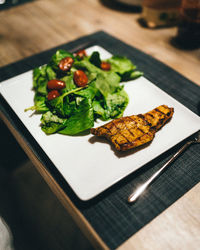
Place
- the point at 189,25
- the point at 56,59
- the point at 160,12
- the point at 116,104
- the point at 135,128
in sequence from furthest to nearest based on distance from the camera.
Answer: the point at 160,12
the point at 189,25
the point at 56,59
the point at 116,104
the point at 135,128

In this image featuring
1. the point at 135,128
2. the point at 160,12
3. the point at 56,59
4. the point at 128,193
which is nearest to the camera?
the point at 128,193

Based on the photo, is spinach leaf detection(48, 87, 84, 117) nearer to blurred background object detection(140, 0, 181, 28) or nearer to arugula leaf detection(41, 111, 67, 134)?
arugula leaf detection(41, 111, 67, 134)

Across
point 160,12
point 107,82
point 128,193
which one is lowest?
point 128,193

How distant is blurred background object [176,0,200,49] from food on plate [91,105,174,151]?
2.54ft

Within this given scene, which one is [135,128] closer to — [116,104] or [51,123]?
[116,104]

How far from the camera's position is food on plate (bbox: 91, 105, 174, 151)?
84 cm

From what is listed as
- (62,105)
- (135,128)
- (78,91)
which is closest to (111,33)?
(78,91)

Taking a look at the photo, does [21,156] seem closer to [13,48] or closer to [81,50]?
[13,48]

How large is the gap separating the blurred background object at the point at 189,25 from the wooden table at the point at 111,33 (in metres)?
0.08

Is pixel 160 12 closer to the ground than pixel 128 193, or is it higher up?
higher up

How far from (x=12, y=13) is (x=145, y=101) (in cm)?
153

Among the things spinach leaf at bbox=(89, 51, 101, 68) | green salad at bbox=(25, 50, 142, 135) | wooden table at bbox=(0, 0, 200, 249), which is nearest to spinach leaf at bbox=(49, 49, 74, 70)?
green salad at bbox=(25, 50, 142, 135)

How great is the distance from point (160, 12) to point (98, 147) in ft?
4.30

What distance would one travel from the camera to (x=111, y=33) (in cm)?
174
